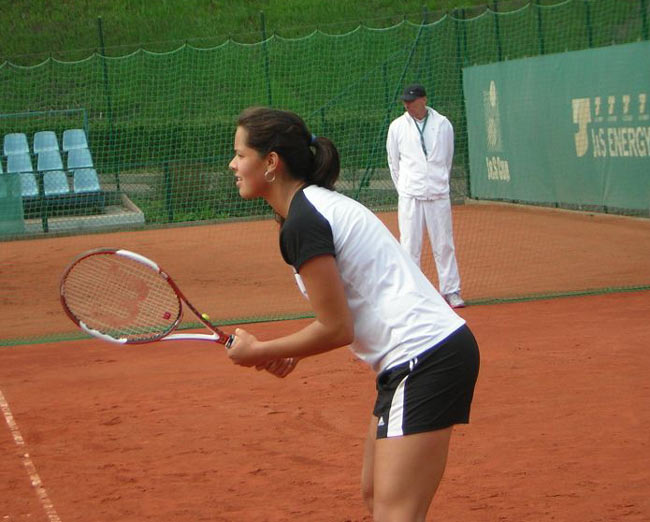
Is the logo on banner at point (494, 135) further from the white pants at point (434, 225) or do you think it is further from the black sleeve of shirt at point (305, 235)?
the black sleeve of shirt at point (305, 235)

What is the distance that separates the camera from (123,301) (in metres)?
4.55

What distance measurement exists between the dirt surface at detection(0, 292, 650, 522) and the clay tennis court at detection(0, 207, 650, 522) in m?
0.01

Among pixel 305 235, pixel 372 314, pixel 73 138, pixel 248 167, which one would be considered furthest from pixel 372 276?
pixel 73 138

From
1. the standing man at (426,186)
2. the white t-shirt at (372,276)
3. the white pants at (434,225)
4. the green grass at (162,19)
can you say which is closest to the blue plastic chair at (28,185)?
the standing man at (426,186)

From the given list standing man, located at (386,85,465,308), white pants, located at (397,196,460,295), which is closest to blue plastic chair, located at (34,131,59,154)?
standing man, located at (386,85,465,308)

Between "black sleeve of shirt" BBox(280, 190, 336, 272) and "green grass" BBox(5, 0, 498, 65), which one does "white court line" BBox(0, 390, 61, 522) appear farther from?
"green grass" BBox(5, 0, 498, 65)

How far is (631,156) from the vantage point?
14.1m

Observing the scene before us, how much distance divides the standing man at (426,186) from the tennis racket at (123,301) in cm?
495

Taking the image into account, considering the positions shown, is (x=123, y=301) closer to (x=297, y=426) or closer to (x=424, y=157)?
(x=297, y=426)

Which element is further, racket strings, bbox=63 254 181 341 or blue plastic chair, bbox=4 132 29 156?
blue plastic chair, bbox=4 132 29 156

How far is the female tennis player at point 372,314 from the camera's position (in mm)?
2914

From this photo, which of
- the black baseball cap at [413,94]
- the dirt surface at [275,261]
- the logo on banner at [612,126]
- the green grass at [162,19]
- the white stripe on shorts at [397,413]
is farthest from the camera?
the green grass at [162,19]

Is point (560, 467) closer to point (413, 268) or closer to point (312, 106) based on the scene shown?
point (413, 268)

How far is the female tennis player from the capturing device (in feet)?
9.56
